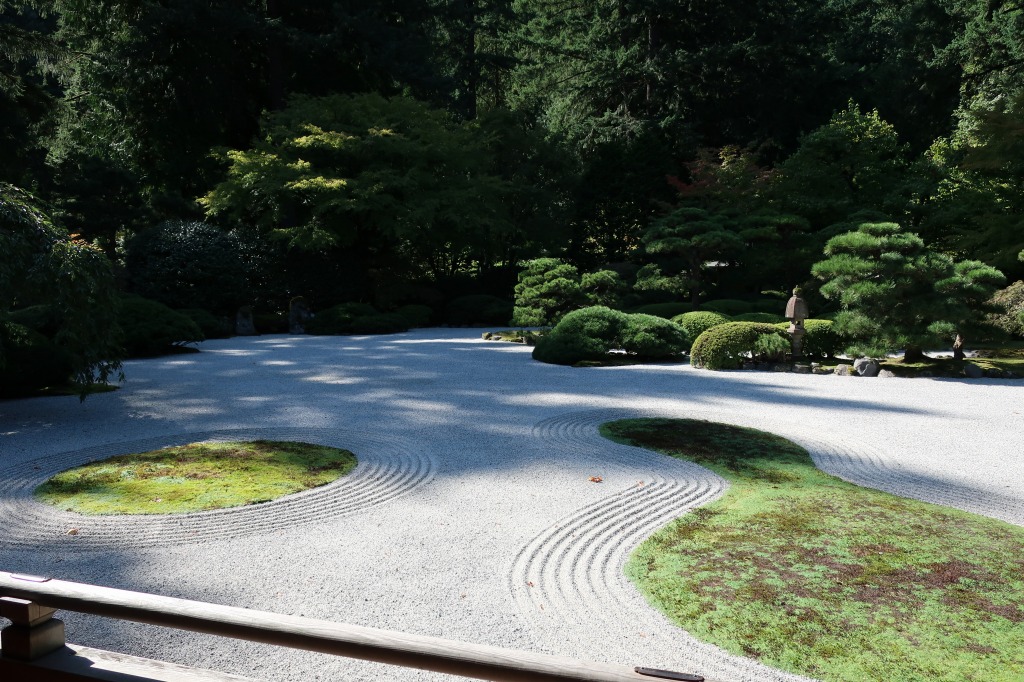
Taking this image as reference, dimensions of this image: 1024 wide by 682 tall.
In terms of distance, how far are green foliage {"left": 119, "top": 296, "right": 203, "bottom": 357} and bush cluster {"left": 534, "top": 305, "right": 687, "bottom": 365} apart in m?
5.55

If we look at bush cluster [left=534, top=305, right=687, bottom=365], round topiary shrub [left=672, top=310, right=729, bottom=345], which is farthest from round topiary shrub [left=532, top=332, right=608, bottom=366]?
round topiary shrub [left=672, top=310, right=729, bottom=345]

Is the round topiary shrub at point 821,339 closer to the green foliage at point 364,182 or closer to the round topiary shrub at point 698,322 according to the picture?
the round topiary shrub at point 698,322

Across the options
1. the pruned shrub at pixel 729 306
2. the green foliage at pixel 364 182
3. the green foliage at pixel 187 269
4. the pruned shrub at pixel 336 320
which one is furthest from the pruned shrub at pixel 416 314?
the pruned shrub at pixel 729 306

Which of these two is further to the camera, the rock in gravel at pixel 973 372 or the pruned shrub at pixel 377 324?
the pruned shrub at pixel 377 324

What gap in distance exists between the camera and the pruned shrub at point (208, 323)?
1485 cm

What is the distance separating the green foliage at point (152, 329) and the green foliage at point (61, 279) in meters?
4.90

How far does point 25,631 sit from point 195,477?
10.4 feet

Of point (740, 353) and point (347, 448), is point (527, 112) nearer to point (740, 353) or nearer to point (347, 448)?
point (740, 353)

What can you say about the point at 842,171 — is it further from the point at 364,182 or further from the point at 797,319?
the point at 364,182

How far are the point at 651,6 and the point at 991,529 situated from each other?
21.6 m

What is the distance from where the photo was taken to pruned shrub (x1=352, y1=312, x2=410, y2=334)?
16.6 metres

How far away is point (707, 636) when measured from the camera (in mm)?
2600

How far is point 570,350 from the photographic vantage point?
10.9m

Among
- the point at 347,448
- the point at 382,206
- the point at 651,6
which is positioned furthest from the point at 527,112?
the point at 347,448
